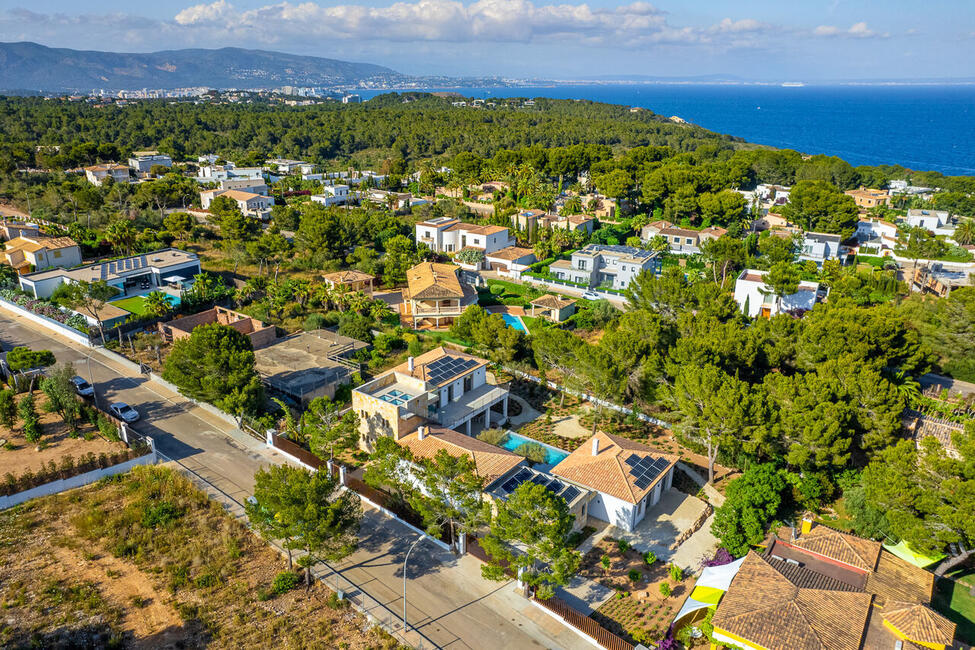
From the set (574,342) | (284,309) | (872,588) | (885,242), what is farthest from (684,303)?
(885,242)

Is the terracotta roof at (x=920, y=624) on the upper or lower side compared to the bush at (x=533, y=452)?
upper

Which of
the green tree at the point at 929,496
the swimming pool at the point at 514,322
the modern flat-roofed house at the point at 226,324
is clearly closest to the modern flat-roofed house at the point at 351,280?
the modern flat-roofed house at the point at 226,324

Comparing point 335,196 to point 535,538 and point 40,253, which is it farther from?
point 535,538

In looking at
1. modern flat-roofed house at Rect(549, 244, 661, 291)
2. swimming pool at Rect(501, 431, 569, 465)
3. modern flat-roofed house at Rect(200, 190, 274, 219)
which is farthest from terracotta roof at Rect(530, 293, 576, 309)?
modern flat-roofed house at Rect(200, 190, 274, 219)

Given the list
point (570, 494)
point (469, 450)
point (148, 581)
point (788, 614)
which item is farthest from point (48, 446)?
point (788, 614)

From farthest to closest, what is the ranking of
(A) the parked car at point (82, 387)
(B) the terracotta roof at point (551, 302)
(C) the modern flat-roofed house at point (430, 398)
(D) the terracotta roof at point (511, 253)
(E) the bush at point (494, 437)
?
(D) the terracotta roof at point (511, 253) → (B) the terracotta roof at point (551, 302) → (A) the parked car at point (82, 387) → (E) the bush at point (494, 437) → (C) the modern flat-roofed house at point (430, 398)

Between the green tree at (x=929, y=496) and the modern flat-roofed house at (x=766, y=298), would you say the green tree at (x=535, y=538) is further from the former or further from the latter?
the modern flat-roofed house at (x=766, y=298)

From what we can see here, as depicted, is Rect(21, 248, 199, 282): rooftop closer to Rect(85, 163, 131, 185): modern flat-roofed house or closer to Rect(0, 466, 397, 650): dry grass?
Rect(0, 466, 397, 650): dry grass
